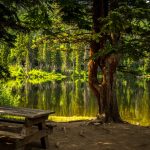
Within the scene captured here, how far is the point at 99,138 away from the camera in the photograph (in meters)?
12.5

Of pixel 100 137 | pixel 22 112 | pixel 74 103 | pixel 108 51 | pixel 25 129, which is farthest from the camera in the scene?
pixel 74 103

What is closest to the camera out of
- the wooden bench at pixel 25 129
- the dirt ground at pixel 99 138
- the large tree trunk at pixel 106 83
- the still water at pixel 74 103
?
the wooden bench at pixel 25 129

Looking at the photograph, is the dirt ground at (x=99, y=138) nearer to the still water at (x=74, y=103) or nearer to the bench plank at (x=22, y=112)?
the bench plank at (x=22, y=112)

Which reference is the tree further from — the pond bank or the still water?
the still water

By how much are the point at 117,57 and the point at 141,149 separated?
19.7 feet

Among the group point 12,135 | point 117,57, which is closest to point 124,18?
point 117,57

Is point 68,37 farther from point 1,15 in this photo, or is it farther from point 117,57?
point 1,15

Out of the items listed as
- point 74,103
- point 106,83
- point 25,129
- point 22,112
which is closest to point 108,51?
point 106,83

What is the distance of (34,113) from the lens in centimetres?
919

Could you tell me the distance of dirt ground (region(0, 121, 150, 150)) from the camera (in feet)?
36.6

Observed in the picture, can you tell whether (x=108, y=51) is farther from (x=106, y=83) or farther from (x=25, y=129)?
(x=25, y=129)

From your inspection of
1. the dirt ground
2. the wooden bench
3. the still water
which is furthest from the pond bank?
the still water

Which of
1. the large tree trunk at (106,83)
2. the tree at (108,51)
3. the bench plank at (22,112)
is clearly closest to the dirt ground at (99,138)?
the large tree trunk at (106,83)

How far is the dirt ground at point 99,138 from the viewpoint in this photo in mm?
11141
